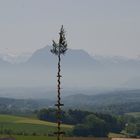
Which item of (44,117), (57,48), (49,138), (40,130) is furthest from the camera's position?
(44,117)

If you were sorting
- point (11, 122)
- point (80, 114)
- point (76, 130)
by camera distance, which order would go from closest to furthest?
point (76, 130) < point (11, 122) < point (80, 114)

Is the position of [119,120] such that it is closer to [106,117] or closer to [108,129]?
[106,117]

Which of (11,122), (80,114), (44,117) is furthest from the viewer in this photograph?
(80,114)

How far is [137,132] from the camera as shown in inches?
6649

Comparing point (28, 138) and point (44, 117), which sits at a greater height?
point (44, 117)

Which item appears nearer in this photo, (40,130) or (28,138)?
(28,138)

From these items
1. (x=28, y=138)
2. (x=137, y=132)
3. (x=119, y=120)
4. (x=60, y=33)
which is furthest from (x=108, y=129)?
(x=60, y=33)

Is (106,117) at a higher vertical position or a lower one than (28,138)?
higher

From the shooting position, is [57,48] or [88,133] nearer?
[57,48]

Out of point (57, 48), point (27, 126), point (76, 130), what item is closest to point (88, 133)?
point (76, 130)

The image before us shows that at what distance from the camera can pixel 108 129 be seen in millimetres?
165500

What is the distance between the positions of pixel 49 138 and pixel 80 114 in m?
91.3

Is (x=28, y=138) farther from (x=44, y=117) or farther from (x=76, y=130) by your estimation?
(x=44, y=117)

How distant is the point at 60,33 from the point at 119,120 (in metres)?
173
